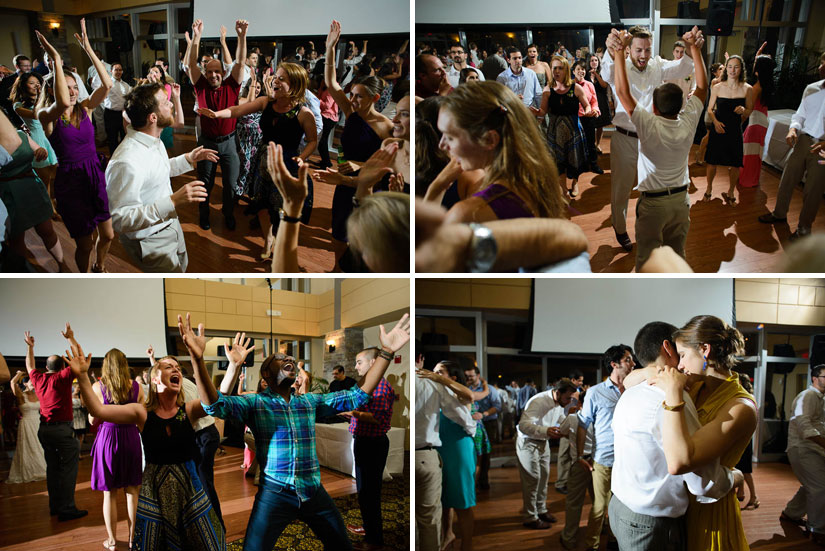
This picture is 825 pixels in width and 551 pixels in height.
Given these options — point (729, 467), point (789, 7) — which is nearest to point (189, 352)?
point (729, 467)

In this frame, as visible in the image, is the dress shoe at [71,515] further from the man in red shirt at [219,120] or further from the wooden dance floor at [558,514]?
the wooden dance floor at [558,514]

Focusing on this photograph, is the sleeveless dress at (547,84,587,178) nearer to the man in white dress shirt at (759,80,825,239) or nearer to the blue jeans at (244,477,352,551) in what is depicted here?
the man in white dress shirt at (759,80,825,239)

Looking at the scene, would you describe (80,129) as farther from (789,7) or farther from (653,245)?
(789,7)

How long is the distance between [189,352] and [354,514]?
91cm

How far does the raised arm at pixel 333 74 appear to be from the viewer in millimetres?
2516

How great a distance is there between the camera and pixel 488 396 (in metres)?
2.63

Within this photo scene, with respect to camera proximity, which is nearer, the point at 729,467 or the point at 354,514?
the point at 729,467

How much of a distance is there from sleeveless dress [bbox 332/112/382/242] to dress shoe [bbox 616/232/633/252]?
98cm

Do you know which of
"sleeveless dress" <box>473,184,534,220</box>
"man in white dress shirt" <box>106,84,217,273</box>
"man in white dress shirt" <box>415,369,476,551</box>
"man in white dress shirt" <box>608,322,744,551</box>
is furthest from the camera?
"man in white dress shirt" <box>415,369,476,551</box>

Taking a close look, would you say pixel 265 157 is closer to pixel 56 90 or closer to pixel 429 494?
pixel 56 90

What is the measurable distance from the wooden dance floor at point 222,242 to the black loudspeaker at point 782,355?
173 cm

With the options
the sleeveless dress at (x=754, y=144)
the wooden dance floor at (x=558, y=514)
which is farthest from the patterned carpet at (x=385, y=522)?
the sleeveless dress at (x=754, y=144)

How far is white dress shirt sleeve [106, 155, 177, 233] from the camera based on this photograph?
257 cm

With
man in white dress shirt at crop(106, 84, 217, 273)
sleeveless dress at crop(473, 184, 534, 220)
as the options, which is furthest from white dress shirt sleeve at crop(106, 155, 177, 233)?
sleeveless dress at crop(473, 184, 534, 220)
